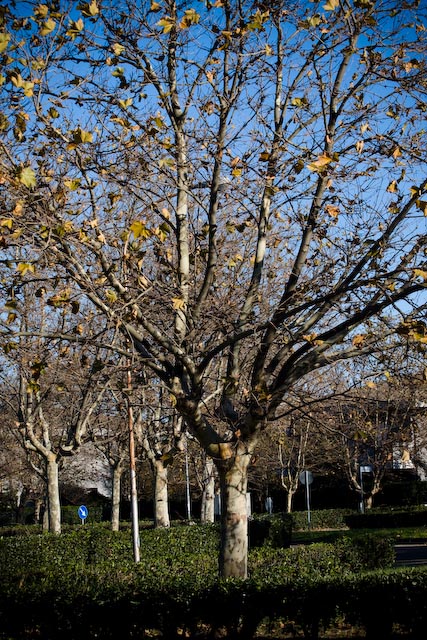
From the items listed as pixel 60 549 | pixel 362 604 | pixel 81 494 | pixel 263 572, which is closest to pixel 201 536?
pixel 60 549

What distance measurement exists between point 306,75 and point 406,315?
360cm

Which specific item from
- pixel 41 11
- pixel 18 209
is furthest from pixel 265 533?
pixel 41 11

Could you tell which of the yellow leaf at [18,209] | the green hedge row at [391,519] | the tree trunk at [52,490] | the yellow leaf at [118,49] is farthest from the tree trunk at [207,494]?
the yellow leaf at [18,209]

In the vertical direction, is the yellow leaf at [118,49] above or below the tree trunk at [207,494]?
above

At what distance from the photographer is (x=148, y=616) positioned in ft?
28.0

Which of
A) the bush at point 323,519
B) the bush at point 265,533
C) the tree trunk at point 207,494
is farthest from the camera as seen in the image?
the bush at point 323,519

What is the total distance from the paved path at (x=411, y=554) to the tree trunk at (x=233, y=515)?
38.0 ft

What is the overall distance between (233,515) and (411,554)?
16.4m

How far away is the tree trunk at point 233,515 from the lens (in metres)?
8.72

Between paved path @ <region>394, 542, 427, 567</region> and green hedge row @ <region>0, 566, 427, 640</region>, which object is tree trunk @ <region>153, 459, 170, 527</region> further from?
green hedge row @ <region>0, 566, 427, 640</region>

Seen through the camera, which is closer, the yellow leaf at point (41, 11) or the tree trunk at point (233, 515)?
the yellow leaf at point (41, 11)

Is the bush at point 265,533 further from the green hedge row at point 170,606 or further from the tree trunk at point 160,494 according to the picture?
the green hedge row at point 170,606

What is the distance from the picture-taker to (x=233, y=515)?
8.72 metres

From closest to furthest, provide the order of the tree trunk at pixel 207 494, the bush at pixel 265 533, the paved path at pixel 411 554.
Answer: the paved path at pixel 411 554 → the bush at pixel 265 533 → the tree trunk at pixel 207 494
